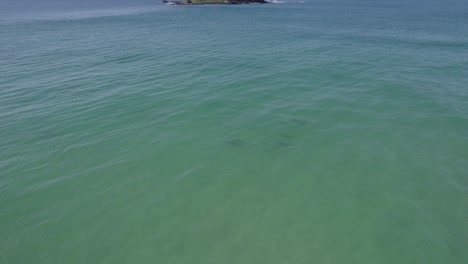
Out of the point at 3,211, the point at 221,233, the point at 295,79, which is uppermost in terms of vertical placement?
the point at 295,79

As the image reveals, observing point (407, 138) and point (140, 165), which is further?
point (407, 138)

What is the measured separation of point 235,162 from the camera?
49.5 feet

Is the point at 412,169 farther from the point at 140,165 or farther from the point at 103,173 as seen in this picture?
the point at 103,173

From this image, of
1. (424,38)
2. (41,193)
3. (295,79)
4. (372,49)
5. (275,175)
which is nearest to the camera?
(41,193)

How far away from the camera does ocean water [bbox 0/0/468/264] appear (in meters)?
10.6

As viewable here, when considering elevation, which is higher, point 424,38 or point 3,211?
point 424,38

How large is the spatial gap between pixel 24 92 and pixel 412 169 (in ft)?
95.1

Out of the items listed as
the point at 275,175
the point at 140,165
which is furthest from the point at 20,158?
the point at 275,175

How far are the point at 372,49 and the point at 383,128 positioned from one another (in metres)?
23.1

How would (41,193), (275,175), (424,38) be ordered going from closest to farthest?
(41,193) → (275,175) → (424,38)

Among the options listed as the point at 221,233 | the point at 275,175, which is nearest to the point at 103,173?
the point at 221,233

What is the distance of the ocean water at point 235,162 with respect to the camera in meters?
10.6

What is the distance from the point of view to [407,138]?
55.6ft

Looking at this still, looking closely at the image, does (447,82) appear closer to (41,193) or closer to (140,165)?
(140,165)
